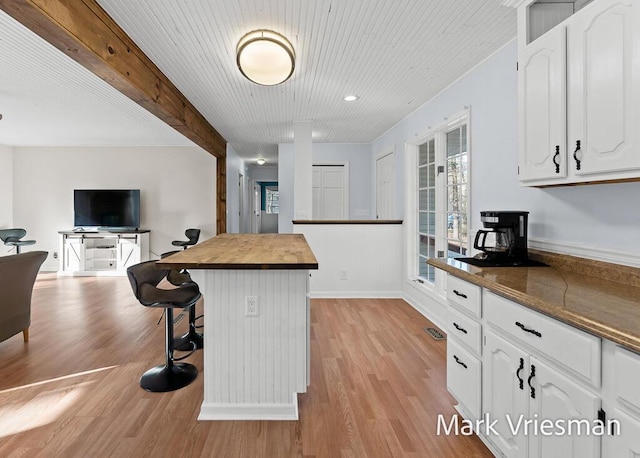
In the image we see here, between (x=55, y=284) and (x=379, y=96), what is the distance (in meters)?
5.68

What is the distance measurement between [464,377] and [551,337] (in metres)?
0.78

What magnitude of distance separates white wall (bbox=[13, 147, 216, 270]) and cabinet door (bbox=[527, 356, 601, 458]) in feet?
21.6

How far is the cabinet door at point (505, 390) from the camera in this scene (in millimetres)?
1496

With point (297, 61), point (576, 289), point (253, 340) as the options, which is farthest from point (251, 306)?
point (297, 61)

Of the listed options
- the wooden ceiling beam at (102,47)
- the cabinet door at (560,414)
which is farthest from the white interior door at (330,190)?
the cabinet door at (560,414)

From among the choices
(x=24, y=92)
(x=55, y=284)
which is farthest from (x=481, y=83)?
(x=55, y=284)

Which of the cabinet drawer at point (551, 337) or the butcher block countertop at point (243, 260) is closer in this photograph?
the cabinet drawer at point (551, 337)

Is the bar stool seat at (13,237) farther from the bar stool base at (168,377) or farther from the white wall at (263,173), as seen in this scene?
the white wall at (263,173)

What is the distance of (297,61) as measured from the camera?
3.01 meters

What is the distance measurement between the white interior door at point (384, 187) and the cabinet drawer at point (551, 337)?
397 centimetres

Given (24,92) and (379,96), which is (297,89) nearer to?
(379,96)

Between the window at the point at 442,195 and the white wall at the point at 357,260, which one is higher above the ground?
the window at the point at 442,195

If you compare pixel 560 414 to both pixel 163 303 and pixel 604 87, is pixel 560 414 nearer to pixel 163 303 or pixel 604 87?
pixel 604 87

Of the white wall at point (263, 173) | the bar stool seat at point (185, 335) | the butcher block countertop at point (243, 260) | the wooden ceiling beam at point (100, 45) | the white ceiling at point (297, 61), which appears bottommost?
the bar stool seat at point (185, 335)
